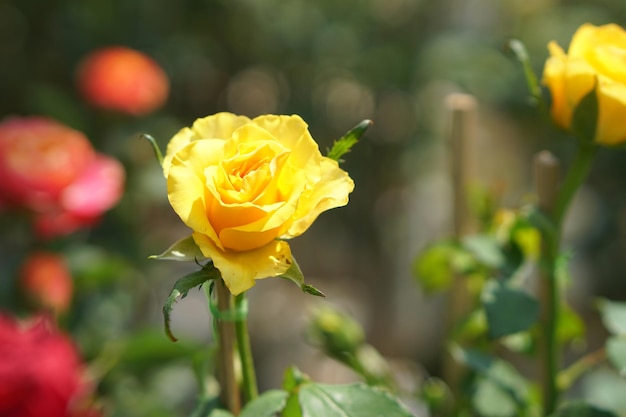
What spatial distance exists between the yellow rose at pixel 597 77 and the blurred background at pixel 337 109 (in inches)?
33.9

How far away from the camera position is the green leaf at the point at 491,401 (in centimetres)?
58

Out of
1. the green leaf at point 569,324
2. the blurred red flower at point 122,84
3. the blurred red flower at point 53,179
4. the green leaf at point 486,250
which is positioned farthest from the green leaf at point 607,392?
the blurred red flower at point 122,84

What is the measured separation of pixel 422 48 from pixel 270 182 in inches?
58.8

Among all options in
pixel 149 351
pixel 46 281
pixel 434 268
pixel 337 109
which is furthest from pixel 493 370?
pixel 337 109

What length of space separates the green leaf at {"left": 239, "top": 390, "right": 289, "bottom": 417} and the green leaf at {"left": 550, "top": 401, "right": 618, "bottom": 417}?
20cm

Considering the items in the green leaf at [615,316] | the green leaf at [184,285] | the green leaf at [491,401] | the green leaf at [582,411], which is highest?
the green leaf at [184,285]

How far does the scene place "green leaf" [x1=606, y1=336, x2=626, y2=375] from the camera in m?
0.49

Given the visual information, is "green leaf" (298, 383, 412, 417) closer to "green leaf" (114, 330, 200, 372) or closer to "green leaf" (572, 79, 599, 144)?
"green leaf" (572, 79, 599, 144)

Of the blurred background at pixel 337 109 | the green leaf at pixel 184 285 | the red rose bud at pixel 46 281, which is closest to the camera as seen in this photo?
the green leaf at pixel 184 285

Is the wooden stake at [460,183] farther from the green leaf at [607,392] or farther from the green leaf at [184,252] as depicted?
the green leaf at [184,252]

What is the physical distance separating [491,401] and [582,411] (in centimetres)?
10

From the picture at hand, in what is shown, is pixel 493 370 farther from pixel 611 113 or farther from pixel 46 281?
pixel 46 281

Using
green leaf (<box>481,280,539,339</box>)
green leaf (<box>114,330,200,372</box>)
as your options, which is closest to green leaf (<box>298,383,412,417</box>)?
green leaf (<box>481,280,539,339</box>)

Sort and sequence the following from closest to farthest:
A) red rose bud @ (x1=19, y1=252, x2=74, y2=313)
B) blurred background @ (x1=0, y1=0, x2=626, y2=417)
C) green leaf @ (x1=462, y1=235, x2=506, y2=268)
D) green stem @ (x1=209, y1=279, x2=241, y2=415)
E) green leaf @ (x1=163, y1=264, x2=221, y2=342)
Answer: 1. green leaf @ (x1=163, y1=264, x2=221, y2=342)
2. green stem @ (x1=209, y1=279, x2=241, y2=415)
3. green leaf @ (x1=462, y1=235, x2=506, y2=268)
4. red rose bud @ (x1=19, y1=252, x2=74, y2=313)
5. blurred background @ (x1=0, y1=0, x2=626, y2=417)
